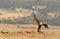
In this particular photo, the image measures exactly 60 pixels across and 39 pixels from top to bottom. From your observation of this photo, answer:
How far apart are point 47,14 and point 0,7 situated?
15.3ft

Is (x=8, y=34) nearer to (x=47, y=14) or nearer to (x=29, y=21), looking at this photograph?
(x=29, y=21)

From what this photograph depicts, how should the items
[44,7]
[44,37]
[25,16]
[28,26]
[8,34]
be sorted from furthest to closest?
[44,7] → [25,16] → [28,26] → [8,34] → [44,37]

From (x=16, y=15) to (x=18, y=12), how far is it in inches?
41.4

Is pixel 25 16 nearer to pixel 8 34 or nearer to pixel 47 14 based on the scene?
pixel 47 14

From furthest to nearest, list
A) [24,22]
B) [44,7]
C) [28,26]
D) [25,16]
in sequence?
1. [44,7]
2. [25,16]
3. [24,22]
4. [28,26]

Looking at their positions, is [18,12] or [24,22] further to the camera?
[18,12]

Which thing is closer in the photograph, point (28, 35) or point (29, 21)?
point (28, 35)

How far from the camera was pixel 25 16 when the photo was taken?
1005 inches

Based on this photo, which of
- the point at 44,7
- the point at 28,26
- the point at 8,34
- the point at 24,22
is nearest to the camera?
the point at 8,34

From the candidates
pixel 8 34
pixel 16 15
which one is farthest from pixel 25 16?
pixel 8 34

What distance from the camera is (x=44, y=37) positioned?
15711mm

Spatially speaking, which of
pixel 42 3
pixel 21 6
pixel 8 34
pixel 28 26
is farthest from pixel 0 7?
pixel 8 34

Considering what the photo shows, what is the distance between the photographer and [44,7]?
91.7 feet

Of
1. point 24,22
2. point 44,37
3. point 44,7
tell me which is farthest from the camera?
point 44,7
